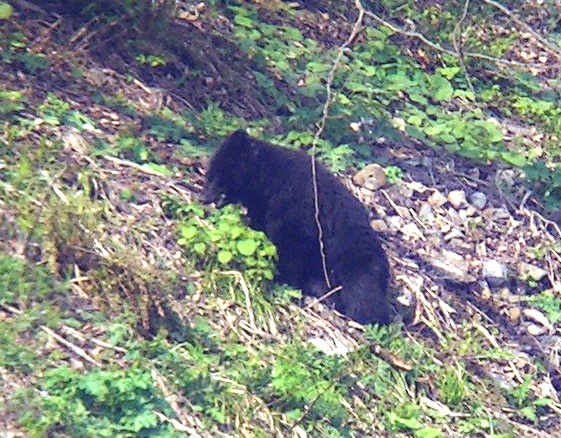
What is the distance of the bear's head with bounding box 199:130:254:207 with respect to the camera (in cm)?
739

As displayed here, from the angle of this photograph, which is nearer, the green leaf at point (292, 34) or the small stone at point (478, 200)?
the small stone at point (478, 200)

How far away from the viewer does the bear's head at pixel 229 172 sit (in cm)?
739

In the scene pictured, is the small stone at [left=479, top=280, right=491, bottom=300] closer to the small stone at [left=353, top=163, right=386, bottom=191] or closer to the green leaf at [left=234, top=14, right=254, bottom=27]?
the small stone at [left=353, top=163, right=386, bottom=191]

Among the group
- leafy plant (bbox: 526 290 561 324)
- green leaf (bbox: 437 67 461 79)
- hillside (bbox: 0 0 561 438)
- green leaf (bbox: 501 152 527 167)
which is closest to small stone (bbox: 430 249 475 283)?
hillside (bbox: 0 0 561 438)

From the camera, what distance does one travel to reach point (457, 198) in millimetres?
8391

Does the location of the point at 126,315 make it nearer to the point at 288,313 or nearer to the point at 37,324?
the point at 37,324

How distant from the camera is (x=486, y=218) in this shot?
27.4 feet

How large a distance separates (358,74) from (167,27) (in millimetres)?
1554

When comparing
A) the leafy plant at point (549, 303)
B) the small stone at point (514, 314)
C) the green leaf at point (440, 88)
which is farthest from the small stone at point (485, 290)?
the green leaf at point (440, 88)

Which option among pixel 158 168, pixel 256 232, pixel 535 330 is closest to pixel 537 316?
pixel 535 330

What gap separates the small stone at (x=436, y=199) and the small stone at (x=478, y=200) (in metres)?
0.24

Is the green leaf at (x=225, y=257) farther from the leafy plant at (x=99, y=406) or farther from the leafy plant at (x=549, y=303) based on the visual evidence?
the leafy plant at (x=549, y=303)

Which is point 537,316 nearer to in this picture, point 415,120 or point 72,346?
point 415,120

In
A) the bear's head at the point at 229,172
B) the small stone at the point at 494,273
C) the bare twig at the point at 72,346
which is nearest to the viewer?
the bare twig at the point at 72,346
